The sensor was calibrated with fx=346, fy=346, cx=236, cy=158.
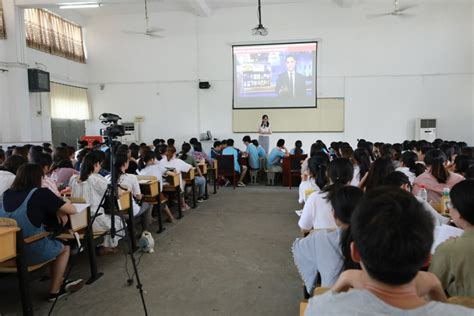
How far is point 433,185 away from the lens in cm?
316

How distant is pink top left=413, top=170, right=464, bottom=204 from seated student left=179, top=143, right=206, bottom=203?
3934 millimetres

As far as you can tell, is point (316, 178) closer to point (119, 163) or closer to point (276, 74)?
point (119, 163)

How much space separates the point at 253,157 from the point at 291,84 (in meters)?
3.13

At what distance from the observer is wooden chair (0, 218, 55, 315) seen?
7.37 feet

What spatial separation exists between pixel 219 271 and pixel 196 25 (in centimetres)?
912

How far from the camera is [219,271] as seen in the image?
131 inches

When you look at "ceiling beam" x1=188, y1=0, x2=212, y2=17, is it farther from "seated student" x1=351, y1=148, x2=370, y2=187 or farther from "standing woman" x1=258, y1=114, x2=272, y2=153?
"seated student" x1=351, y1=148, x2=370, y2=187

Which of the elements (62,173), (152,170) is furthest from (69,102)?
(152,170)

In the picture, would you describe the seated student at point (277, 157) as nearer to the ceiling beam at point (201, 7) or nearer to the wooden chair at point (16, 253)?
the ceiling beam at point (201, 7)

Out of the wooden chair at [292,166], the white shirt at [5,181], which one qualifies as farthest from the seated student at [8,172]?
the wooden chair at [292,166]

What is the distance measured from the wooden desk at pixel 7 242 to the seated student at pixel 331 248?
1.86 m

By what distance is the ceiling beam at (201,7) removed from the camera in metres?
9.31

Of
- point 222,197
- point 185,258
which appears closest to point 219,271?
point 185,258

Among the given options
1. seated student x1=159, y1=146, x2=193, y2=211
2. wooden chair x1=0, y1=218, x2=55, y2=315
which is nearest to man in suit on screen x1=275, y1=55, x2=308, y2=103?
seated student x1=159, y1=146, x2=193, y2=211
